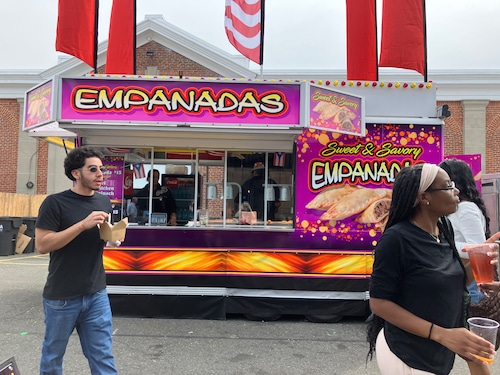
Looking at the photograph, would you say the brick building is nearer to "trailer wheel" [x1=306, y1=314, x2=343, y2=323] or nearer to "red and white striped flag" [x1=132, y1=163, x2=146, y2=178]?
"red and white striped flag" [x1=132, y1=163, x2=146, y2=178]

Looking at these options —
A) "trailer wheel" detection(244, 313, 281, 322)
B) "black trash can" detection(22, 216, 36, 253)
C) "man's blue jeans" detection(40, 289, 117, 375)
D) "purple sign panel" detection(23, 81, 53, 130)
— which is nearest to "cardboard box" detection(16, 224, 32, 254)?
"black trash can" detection(22, 216, 36, 253)

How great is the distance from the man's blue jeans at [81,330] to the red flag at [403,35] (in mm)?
6905

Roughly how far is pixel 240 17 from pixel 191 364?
605 cm

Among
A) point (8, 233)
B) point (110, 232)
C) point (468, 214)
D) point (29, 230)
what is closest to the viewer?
point (110, 232)

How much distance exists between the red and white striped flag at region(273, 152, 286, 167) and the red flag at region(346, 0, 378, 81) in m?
3.08

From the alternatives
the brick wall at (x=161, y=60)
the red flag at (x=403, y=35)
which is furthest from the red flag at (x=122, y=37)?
the brick wall at (x=161, y=60)

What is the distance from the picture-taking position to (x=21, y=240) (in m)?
13.2

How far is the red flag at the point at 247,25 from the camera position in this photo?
7.41 m

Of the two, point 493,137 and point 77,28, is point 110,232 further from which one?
point 493,137

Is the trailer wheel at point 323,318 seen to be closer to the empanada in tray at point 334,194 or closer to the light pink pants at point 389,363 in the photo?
the empanada in tray at point 334,194

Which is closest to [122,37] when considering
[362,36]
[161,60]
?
[362,36]

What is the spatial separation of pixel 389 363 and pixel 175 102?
14.4 ft

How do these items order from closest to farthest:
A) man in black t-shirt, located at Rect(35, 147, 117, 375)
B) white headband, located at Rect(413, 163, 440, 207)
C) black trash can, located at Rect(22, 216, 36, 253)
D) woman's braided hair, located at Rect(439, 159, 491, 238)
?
white headband, located at Rect(413, 163, 440, 207) → man in black t-shirt, located at Rect(35, 147, 117, 375) → woman's braided hair, located at Rect(439, 159, 491, 238) → black trash can, located at Rect(22, 216, 36, 253)

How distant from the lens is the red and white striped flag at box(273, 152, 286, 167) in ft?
20.1
